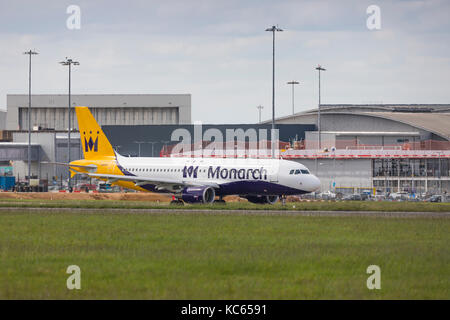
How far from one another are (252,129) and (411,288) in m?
103

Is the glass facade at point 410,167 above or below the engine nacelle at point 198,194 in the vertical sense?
above

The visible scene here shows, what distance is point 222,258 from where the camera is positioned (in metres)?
21.9

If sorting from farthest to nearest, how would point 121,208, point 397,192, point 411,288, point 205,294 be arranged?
1. point 397,192
2. point 121,208
3. point 411,288
4. point 205,294

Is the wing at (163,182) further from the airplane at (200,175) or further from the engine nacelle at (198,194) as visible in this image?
the engine nacelle at (198,194)

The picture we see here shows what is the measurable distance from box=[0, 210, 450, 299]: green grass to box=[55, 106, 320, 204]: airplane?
52.8 feet

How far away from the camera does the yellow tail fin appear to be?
59.9 metres

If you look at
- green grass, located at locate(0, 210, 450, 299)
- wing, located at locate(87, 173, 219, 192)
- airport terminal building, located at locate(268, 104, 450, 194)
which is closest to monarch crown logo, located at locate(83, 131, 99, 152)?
wing, located at locate(87, 173, 219, 192)

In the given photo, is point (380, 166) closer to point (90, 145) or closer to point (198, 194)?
point (90, 145)

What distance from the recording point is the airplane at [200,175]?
169 ft

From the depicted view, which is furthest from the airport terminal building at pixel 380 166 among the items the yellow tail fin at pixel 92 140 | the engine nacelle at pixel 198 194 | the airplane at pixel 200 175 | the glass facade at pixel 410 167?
the engine nacelle at pixel 198 194

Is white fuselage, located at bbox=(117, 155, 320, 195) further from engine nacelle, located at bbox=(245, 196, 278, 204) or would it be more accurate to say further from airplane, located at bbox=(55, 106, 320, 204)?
engine nacelle, located at bbox=(245, 196, 278, 204)

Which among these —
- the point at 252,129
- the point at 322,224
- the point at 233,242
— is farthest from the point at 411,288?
the point at 252,129

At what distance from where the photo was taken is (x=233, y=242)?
26188mm

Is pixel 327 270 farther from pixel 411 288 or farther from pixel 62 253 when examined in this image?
pixel 62 253
